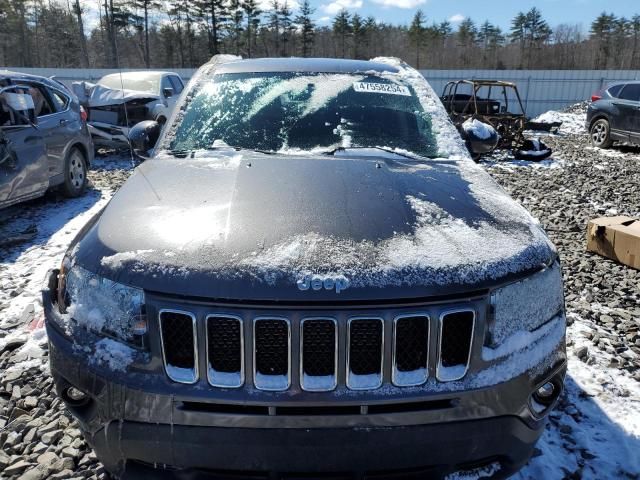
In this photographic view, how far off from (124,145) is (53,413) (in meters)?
8.94

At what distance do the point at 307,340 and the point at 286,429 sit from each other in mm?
289

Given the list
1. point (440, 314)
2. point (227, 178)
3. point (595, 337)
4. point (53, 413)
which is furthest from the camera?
point (595, 337)

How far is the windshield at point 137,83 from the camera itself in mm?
11484

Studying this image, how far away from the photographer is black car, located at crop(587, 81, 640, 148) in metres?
12.5

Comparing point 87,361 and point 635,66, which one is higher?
point 635,66

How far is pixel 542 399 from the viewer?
1.83m

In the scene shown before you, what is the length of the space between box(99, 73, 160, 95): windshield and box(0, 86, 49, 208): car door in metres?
5.40

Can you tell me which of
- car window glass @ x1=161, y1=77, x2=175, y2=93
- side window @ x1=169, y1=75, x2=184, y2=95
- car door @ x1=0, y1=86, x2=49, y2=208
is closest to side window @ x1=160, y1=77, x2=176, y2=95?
car window glass @ x1=161, y1=77, x2=175, y2=93

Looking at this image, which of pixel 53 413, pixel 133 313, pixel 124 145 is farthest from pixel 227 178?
pixel 124 145

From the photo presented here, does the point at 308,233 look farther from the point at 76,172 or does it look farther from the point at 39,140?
the point at 76,172

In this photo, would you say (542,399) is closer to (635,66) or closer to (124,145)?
(124,145)

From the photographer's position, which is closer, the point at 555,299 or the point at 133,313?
the point at 133,313

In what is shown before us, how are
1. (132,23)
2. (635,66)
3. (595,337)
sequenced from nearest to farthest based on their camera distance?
(595,337)
(132,23)
(635,66)

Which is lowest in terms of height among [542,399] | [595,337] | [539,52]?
[595,337]
